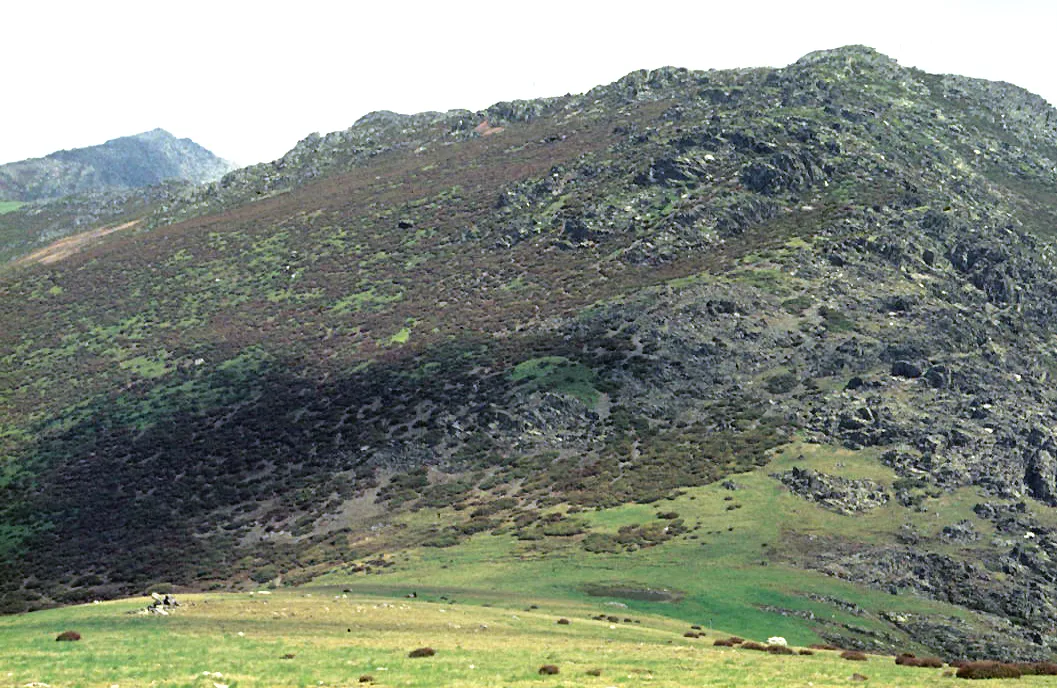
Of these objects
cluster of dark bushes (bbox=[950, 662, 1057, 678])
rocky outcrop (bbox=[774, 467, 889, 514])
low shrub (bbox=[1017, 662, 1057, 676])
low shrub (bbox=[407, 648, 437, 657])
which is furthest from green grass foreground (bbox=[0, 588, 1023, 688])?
rocky outcrop (bbox=[774, 467, 889, 514])

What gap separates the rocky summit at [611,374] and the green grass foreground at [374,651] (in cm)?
1717

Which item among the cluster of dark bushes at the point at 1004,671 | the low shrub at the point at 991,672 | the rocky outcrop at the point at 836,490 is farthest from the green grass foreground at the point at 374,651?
the rocky outcrop at the point at 836,490

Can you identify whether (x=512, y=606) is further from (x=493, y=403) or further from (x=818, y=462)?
(x=493, y=403)

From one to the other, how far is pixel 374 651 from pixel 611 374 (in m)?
71.5

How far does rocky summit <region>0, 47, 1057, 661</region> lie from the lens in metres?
73.2

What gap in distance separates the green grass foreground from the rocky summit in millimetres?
17174

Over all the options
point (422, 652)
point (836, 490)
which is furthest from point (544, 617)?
point (836, 490)

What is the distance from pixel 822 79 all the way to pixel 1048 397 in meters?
97.1

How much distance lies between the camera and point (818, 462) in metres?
81.0

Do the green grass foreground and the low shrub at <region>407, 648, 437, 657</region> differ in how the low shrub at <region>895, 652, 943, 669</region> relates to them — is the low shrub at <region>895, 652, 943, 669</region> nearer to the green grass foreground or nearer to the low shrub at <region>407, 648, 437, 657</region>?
the green grass foreground

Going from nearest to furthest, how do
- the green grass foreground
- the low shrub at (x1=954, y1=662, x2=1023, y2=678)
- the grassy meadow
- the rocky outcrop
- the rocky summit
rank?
the low shrub at (x1=954, y1=662, x2=1023, y2=678)
the green grass foreground
the grassy meadow
the rocky summit
the rocky outcrop

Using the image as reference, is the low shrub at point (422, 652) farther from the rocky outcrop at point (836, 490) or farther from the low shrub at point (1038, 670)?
the rocky outcrop at point (836, 490)

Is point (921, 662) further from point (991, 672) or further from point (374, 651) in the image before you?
point (374, 651)

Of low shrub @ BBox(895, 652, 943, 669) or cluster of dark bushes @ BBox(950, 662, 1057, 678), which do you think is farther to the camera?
low shrub @ BBox(895, 652, 943, 669)
